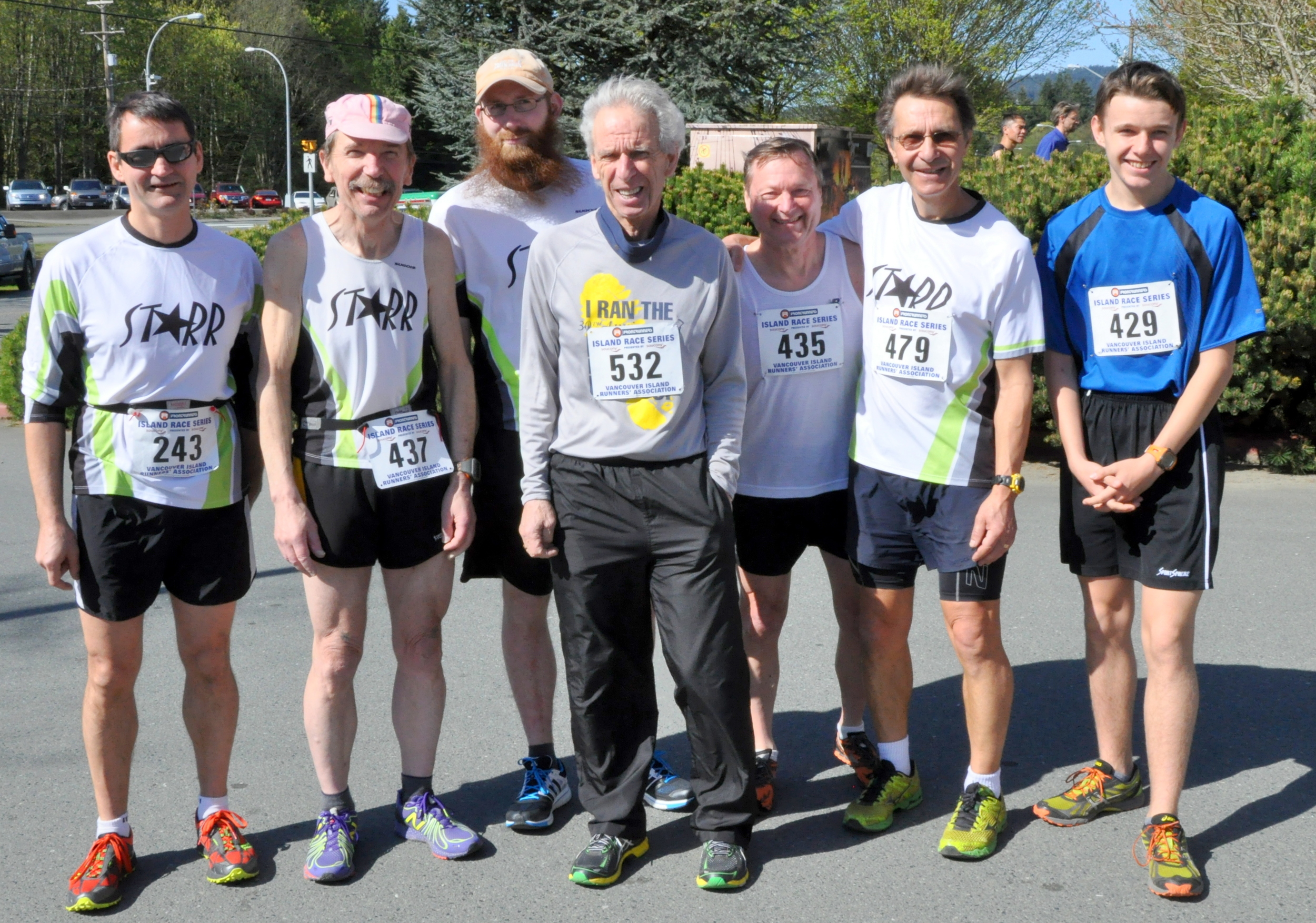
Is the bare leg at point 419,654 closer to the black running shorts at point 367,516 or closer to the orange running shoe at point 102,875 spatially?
the black running shorts at point 367,516

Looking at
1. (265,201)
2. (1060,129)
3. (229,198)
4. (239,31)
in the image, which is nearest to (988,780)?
(1060,129)

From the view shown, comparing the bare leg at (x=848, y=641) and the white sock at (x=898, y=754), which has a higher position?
the bare leg at (x=848, y=641)

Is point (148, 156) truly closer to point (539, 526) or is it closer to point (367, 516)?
point (367, 516)

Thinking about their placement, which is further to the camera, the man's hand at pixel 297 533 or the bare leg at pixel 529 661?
the bare leg at pixel 529 661

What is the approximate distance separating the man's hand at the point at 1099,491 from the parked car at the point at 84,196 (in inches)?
2565

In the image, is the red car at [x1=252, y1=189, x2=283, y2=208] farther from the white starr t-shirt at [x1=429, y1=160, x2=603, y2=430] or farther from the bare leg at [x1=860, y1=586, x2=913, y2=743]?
the bare leg at [x1=860, y1=586, x2=913, y2=743]

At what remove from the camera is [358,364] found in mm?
3373

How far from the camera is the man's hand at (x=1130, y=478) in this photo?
11.3 feet

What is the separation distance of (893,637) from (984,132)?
3273 cm

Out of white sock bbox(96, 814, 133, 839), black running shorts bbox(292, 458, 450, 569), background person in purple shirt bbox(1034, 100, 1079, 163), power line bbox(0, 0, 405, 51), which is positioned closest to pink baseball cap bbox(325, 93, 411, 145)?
black running shorts bbox(292, 458, 450, 569)

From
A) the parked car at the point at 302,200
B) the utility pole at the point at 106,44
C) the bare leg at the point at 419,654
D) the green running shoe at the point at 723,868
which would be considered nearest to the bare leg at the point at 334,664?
the bare leg at the point at 419,654

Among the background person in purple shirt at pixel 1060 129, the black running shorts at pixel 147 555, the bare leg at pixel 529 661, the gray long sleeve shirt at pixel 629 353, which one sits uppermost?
the background person in purple shirt at pixel 1060 129

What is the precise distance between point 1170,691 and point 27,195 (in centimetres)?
6448

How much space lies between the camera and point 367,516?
3422 mm
